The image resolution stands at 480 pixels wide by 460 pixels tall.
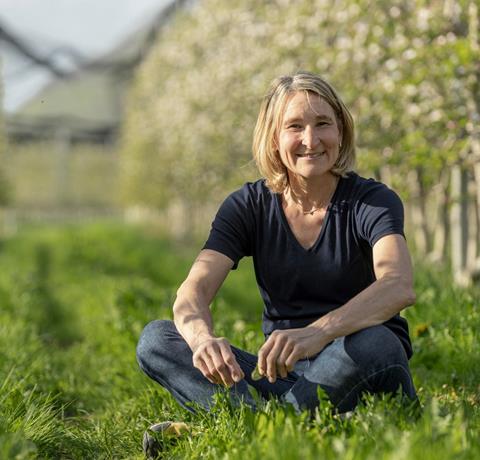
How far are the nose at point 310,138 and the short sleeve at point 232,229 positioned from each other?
404mm

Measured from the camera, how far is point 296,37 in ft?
37.1

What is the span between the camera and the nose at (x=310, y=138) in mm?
3850

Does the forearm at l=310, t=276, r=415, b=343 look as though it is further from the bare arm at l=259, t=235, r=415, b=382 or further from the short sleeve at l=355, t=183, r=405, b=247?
the short sleeve at l=355, t=183, r=405, b=247

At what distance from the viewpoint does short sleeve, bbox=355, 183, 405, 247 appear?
363 centimetres

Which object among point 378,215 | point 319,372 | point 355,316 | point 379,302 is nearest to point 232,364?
point 319,372

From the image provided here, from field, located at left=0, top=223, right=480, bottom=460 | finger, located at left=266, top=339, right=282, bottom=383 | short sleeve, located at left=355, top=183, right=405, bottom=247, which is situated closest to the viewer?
field, located at left=0, top=223, right=480, bottom=460

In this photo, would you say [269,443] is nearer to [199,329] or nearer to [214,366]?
[214,366]

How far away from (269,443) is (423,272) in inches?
255

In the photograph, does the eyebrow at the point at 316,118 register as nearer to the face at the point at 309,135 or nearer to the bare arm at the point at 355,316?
the face at the point at 309,135

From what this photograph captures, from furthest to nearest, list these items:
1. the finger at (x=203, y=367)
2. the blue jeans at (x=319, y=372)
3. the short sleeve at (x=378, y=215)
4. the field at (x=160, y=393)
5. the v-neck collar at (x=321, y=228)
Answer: the v-neck collar at (x=321, y=228), the short sleeve at (x=378, y=215), the finger at (x=203, y=367), the blue jeans at (x=319, y=372), the field at (x=160, y=393)

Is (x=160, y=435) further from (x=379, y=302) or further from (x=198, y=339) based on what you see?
(x=379, y=302)

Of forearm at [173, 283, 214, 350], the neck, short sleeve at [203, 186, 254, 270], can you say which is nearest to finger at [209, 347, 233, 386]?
forearm at [173, 283, 214, 350]

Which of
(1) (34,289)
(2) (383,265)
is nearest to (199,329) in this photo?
(2) (383,265)

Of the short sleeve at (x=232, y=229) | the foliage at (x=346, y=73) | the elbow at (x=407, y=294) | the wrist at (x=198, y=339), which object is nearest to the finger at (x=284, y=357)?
the wrist at (x=198, y=339)
